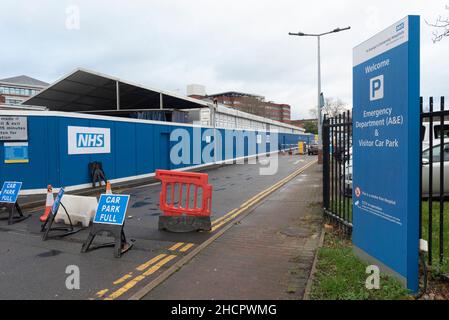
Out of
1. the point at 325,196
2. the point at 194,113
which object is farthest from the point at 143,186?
the point at 194,113

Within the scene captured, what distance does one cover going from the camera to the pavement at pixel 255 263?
171 inches

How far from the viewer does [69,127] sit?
42.7 feet

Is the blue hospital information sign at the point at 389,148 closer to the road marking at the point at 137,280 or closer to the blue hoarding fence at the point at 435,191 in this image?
the blue hoarding fence at the point at 435,191

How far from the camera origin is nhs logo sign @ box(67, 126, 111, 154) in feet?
43.2

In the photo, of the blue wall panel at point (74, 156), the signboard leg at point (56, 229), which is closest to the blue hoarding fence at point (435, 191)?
the signboard leg at point (56, 229)

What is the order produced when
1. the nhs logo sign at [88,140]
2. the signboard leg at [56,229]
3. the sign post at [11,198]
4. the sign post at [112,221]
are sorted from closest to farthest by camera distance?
1. the sign post at [112,221]
2. the signboard leg at [56,229]
3. the sign post at [11,198]
4. the nhs logo sign at [88,140]

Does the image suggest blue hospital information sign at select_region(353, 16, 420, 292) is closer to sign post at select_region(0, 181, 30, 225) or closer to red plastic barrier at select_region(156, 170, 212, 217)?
red plastic barrier at select_region(156, 170, 212, 217)

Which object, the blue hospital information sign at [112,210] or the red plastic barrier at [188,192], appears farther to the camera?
the red plastic barrier at [188,192]

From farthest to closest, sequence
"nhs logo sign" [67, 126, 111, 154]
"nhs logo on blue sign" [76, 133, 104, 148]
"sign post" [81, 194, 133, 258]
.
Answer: "nhs logo on blue sign" [76, 133, 104, 148] → "nhs logo sign" [67, 126, 111, 154] → "sign post" [81, 194, 133, 258]

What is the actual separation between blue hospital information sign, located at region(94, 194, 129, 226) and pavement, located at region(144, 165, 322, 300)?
1.53m

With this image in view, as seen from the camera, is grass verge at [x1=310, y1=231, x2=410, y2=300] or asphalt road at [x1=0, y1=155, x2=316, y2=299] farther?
asphalt road at [x1=0, y1=155, x2=316, y2=299]

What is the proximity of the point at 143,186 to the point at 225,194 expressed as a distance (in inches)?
178

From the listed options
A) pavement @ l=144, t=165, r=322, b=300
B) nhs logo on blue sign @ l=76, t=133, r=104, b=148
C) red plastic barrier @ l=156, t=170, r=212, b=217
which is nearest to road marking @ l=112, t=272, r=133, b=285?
pavement @ l=144, t=165, r=322, b=300

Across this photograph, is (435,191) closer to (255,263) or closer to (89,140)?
(255,263)
